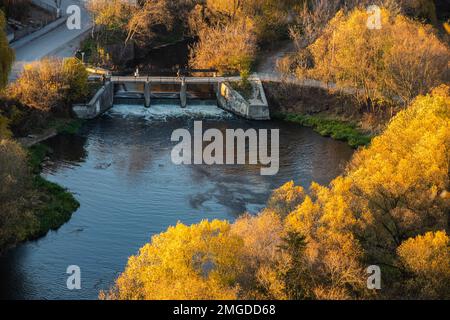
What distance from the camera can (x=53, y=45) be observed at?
91.0m

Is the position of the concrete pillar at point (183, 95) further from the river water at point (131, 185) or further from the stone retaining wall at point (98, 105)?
the stone retaining wall at point (98, 105)

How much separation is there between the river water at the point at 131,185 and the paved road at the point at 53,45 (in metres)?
11.5

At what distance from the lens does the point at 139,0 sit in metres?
98.4

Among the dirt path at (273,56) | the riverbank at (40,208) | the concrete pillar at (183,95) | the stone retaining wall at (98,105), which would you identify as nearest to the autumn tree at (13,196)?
the riverbank at (40,208)

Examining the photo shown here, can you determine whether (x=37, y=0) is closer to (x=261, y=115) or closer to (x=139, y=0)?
(x=139, y=0)

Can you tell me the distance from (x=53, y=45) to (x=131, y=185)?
36.9 m

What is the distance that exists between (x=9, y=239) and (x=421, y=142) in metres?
25.9

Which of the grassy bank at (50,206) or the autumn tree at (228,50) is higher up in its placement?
the autumn tree at (228,50)

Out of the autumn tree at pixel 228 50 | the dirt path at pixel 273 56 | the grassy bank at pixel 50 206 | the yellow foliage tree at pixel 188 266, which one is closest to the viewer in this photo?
the yellow foliage tree at pixel 188 266

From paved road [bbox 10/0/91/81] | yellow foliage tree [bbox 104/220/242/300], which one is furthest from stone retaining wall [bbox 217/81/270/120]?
yellow foliage tree [bbox 104/220/242/300]

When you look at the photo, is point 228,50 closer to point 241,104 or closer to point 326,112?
point 241,104

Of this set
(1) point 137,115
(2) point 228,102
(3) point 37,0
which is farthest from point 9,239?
(3) point 37,0

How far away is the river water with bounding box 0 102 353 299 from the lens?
46.5 meters

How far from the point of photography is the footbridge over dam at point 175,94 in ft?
262
